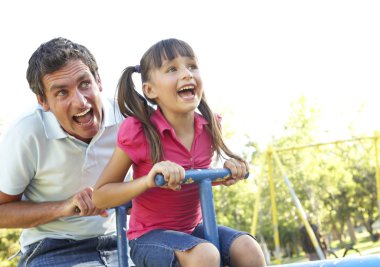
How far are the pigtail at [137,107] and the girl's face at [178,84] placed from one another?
96 millimetres

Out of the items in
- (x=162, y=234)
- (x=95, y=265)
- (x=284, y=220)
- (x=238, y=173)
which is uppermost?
(x=238, y=173)

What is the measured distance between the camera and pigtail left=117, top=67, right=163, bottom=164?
7.15 ft

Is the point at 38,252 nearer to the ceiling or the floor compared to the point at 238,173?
nearer to the floor

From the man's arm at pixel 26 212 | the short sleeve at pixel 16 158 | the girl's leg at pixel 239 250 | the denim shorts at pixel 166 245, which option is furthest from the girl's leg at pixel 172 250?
the short sleeve at pixel 16 158

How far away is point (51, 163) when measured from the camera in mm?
2768

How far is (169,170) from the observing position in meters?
1.84

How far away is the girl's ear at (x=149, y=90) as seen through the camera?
2.29 metres

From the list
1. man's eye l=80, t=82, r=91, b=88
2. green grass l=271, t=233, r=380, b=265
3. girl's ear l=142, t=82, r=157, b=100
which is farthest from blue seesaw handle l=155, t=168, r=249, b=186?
green grass l=271, t=233, r=380, b=265

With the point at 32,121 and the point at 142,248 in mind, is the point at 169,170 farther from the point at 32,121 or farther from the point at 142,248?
the point at 32,121

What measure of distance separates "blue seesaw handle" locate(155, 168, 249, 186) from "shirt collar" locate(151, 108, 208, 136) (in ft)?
1.06

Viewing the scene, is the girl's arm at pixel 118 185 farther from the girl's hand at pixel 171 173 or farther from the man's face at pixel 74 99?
the man's face at pixel 74 99

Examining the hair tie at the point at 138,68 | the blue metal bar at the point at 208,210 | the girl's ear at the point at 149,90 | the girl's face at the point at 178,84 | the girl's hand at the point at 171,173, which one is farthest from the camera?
the hair tie at the point at 138,68

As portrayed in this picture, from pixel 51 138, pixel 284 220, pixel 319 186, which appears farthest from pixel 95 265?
pixel 284 220

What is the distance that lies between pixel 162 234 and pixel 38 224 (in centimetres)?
85
